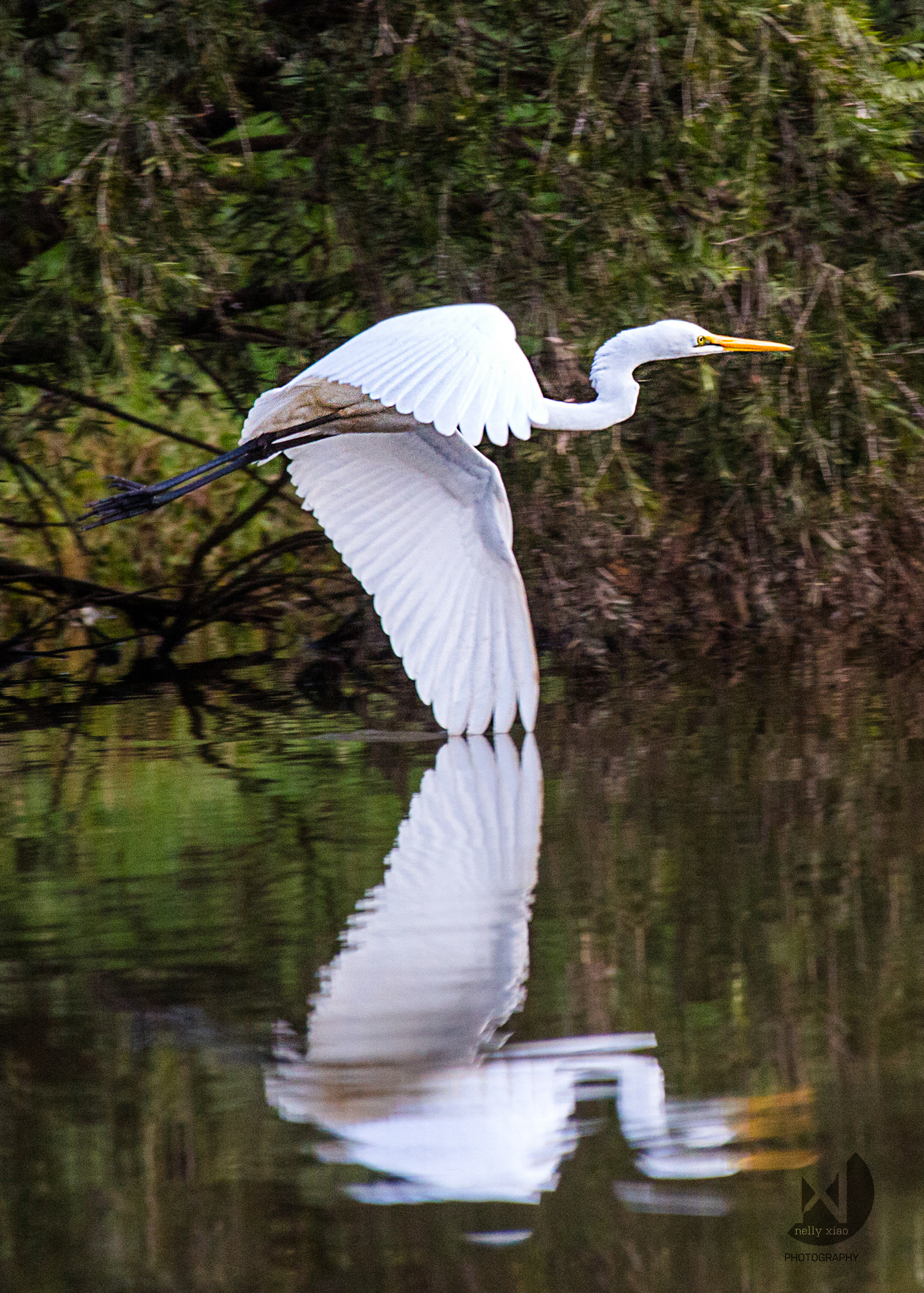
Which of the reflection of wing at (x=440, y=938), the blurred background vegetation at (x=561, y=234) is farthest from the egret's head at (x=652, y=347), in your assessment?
the reflection of wing at (x=440, y=938)

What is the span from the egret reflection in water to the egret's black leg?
2386 millimetres

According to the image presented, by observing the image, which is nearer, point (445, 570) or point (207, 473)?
point (445, 570)

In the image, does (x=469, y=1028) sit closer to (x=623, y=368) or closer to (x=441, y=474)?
(x=441, y=474)

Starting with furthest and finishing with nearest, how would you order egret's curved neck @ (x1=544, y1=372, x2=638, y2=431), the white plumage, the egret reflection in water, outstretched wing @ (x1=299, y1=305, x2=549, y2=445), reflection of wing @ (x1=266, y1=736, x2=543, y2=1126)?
egret's curved neck @ (x1=544, y1=372, x2=638, y2=431) → the white plumage → outstretched wing @ (x1=299, y1=305, x2=549, y2=445) → reflection of wing @ (x1=266, y1=736, x2=543, y2=1126) → the egret reflection in water

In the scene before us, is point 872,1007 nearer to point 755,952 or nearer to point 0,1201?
point 755,952

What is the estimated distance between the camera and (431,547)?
504 cm

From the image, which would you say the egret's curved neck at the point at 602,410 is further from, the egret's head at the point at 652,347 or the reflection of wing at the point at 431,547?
the reflection of wing at the point at 431,547

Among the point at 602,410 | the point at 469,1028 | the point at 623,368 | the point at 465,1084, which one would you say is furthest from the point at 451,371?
the point at 465,1084

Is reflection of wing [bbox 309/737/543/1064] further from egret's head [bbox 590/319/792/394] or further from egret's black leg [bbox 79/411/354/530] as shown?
egret's head [bbox 590/319/792/394]

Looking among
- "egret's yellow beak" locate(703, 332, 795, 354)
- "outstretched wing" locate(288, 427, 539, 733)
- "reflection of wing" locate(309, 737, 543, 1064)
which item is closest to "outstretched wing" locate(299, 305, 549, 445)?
"outstretched wing" locate(288, 427, 539, 733)

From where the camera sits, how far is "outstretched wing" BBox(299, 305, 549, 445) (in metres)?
3.87

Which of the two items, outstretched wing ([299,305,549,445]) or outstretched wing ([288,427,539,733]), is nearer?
outstretched wing ([299,305,549,445])

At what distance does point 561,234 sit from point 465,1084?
145 inches

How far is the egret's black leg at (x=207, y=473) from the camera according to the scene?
209 inches
